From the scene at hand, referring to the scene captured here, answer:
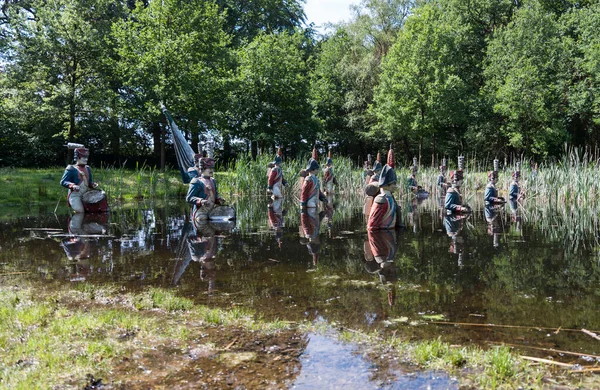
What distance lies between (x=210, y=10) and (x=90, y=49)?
6.77 metres

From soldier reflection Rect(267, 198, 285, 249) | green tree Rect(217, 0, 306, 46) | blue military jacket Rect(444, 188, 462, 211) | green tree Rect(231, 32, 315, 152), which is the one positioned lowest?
soldier reflection Rect(267, 198, 285, 249)

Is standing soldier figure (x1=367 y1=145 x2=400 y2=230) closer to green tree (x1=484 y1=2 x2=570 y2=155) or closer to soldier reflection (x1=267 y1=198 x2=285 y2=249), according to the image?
soldier reflection (x1=267 y1=198 x2=285 y2=249)

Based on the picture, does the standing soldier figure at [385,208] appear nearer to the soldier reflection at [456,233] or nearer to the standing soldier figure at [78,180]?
the soldier reflection at [456,233]

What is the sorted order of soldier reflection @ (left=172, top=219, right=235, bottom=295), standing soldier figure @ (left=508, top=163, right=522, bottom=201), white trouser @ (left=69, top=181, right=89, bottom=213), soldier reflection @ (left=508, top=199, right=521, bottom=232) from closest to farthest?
soldier reflection @ (left=172, top=219, right=235, bottom=295) < soldier reflection @ (left=508, top=199, right=521, bottom=232) < white trouser @ (left=69, top=181, right=89, bottom=213) < standing soldier figure @ (left=508, top=163, right=522, bottom=201)

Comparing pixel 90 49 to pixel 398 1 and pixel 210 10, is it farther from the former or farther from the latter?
pixel 398 1

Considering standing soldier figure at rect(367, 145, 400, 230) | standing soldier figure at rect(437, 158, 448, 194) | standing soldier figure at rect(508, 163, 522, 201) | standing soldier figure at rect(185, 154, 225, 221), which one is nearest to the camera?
standing soldier figure at rect(367, 145, 400, 230)

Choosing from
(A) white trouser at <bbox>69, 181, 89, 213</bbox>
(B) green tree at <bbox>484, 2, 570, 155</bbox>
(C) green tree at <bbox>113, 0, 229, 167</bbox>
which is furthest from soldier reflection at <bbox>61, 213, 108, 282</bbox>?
(B) green tree at <bbox>484, 2, 570, 155</bbox>

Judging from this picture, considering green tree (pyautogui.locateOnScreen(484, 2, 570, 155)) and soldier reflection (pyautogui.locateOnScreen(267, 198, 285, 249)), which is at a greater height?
green tree (pyautogui.locateOnScreen(484, 2, 570, 155))

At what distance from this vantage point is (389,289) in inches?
207

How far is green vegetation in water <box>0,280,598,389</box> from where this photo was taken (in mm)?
3168

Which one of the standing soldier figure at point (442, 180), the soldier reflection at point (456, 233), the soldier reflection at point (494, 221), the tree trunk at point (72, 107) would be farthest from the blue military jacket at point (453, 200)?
the tree trunk at point (72, 107)

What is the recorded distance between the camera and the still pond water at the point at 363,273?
3.87 metres

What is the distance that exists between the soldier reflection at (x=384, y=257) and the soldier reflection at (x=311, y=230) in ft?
2.64

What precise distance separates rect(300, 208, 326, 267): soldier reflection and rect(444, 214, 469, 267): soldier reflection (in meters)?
2.12
